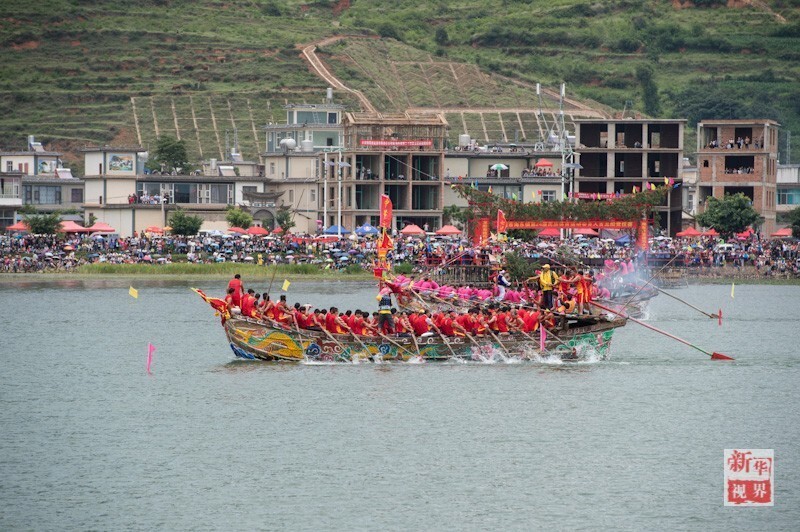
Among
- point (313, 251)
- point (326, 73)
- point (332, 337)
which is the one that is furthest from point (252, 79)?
point (332, 337)

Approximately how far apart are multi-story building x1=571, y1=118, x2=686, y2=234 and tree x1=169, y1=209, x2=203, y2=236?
3102cm

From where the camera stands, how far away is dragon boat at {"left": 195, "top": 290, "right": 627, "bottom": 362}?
4656 centimetres

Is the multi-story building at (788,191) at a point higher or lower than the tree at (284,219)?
higher

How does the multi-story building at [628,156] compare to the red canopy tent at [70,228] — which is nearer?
the red canopy tent at [70,228]

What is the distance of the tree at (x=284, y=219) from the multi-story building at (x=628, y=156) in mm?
23121

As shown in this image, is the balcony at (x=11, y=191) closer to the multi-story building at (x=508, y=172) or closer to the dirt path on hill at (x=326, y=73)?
the multi-story building at (x=508, y=172)

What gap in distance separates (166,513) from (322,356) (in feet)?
60.4

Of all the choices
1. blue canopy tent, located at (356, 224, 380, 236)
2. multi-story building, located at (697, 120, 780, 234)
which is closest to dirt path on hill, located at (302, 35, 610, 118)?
multi-story building, located at (697, 120, 780, 234)

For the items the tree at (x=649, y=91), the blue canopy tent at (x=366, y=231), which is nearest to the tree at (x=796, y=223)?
the blue canopy tent at (x=366, y=231)

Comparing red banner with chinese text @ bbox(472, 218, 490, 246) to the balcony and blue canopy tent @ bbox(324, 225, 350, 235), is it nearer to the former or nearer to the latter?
blue canopy tent @ bbox(324, 225, 350, 235)

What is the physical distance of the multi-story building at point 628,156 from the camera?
114 metres

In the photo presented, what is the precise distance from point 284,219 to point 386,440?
74.1 meters

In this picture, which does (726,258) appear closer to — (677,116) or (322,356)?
(322,356)

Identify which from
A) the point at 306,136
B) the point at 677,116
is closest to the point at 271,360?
the point at 306,136
